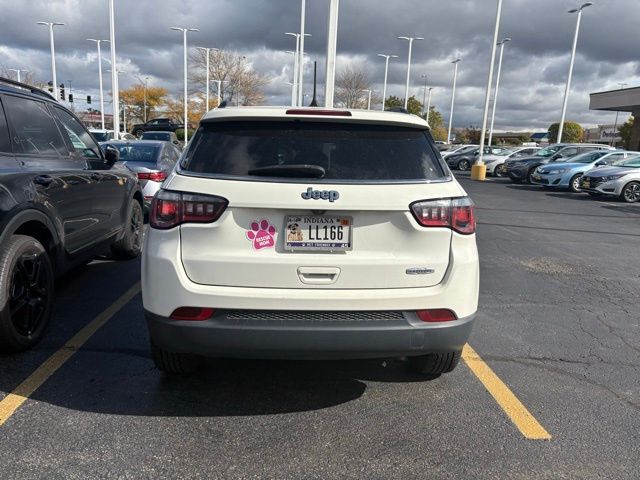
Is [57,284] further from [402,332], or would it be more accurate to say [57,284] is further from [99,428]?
[402,332]

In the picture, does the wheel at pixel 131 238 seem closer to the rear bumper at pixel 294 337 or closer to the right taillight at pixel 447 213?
the rear bumper at pixel 294 337

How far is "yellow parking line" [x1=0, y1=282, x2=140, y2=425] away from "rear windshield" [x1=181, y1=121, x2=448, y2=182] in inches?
67.6

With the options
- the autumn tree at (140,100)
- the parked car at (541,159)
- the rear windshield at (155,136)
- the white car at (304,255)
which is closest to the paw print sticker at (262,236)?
the white car at (304,255)

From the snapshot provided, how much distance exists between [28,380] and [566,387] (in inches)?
138

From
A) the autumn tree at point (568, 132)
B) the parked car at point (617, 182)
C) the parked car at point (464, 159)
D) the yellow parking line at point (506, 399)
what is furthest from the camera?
the autumn tree at point (568, 132)

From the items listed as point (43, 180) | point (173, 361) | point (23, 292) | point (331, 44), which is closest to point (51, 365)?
point (23, 292)

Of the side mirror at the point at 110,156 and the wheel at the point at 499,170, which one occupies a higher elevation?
the side mirror at the point at 110,156

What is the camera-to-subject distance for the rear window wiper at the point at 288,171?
270 cm

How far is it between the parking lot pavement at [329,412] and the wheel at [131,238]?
151 cm

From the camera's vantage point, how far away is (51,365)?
354 centimetres

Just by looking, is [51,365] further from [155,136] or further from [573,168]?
[155,136]

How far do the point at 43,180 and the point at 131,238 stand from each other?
2662 mm

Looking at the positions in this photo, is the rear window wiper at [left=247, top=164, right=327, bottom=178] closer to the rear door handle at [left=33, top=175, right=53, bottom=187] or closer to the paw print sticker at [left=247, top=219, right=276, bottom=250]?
the paw print sticker at [left=247, top=219, right=276, bottom=250]

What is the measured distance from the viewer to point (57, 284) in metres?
5.48
